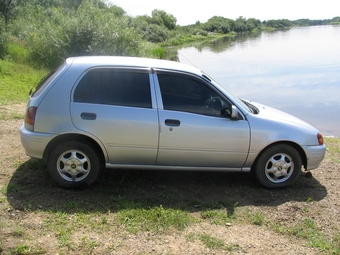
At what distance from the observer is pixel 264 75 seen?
26.6 meters

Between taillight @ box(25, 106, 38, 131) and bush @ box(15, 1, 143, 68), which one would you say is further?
bush @ box(15, 1, 143, 68)

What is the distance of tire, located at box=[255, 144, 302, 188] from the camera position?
5.38 m

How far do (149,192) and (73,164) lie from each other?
3.65 ft

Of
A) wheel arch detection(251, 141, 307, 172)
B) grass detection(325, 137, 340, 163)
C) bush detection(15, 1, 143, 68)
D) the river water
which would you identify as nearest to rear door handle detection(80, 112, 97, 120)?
wheel arch detection(251, 141, 307, 172)

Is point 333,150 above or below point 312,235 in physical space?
above

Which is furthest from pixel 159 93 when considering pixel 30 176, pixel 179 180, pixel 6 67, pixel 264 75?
pixel 264 75

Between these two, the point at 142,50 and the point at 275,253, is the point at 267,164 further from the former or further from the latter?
the point at 142,50

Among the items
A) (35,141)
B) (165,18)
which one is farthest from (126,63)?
(165,18)

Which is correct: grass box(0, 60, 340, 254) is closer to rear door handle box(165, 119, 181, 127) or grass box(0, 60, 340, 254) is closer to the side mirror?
rear door handle box(165, 119, 181, 127)

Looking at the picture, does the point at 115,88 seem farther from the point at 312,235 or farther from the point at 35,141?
the point at 312,235

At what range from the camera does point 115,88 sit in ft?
16.6

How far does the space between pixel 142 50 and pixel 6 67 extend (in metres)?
8.55

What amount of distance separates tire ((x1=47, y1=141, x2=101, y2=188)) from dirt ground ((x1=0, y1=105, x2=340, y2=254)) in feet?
0.50

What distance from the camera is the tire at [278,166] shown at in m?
5.38
